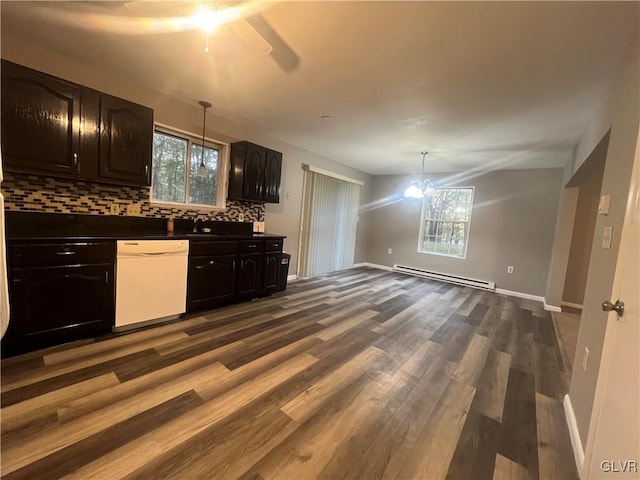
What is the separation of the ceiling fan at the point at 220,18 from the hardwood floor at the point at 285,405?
7.16ft

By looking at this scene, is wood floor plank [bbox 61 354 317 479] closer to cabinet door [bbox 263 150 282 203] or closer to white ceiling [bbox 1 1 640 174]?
white ceiling [bbox 1 1 640 174]

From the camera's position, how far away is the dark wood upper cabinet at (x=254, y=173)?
3.71 m

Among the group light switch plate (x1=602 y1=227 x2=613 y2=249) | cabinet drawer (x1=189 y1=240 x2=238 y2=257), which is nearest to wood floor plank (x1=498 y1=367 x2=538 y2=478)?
light switch plate (x1=602 y1=227 x2=613 y2=249)

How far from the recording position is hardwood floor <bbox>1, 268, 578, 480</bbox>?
133cm

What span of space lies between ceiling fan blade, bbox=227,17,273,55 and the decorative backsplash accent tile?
2.21 metres

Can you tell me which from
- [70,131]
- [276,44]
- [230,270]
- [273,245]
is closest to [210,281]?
[230,270]

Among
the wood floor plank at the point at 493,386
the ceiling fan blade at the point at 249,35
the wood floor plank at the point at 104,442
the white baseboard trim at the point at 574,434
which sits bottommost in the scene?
the wood floor plank at the point at 104,442

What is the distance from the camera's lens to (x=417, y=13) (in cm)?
160

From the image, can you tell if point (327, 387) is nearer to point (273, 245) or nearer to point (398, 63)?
point (273, 245)

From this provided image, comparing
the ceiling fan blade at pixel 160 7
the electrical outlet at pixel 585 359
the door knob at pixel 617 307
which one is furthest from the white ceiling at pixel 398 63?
the electrical outlet at pixel 585 359

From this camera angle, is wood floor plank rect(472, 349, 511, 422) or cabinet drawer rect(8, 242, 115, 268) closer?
wood floor plank rect(472, 349, 511, 422)

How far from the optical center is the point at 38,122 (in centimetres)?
217
